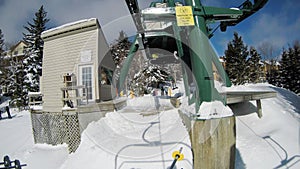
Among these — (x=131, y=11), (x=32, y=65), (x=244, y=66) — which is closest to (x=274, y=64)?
(x=244, y=66)

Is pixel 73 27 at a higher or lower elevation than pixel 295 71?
higher

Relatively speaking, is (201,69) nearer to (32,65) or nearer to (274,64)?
(32,65)

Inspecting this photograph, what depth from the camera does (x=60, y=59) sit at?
7.11 m

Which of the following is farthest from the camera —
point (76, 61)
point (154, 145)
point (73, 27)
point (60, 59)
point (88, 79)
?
point (60, 59)

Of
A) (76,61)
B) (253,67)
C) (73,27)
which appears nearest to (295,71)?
(253,67)

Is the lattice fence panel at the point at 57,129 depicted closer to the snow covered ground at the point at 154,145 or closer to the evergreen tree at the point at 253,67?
the snow covered ground at the point at 154,145

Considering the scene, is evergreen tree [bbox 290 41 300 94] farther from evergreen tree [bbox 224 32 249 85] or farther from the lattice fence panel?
the lattice fence panel

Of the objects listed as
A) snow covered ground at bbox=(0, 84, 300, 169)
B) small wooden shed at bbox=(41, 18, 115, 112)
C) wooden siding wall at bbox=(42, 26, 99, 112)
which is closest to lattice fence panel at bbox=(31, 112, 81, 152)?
snow covered ground at bbox=(0, 84, 300, 169)

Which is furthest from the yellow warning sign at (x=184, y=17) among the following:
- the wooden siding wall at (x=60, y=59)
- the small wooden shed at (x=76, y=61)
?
the wooden siding wall at (x=60, y=59)

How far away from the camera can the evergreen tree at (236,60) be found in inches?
657

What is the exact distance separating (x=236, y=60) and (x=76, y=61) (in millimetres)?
16374

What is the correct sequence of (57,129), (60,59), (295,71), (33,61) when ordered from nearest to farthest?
(57,129) < (60,59) < (33,61) < (295,71)

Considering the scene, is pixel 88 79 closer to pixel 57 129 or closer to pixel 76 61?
pixel 76 61

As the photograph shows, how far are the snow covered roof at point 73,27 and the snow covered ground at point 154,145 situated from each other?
13.9 ft
